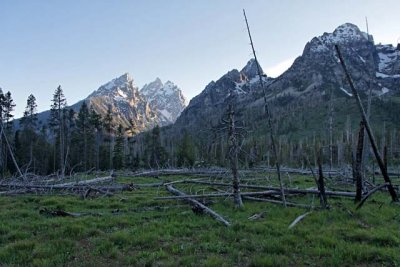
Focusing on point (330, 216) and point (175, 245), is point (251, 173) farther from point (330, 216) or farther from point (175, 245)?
point (175, 245)

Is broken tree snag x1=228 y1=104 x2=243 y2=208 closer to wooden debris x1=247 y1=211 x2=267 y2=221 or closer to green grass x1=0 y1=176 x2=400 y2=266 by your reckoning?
green grass x1=0 y1=176 x2=400 y2=266

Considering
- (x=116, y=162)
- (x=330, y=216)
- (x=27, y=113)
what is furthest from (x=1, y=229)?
(x=27, y=113)

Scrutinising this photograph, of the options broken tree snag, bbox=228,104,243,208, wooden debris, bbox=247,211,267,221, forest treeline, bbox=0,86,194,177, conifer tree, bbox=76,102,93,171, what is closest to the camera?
wooden debris, bbox=247,211,267,221

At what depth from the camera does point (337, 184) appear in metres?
24.7

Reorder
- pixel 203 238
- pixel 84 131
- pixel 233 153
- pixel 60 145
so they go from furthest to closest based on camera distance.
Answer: pixel 84 131, pixel 60 145, pixel 233 153, pixel 203 238

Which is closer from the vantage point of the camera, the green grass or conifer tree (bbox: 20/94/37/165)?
the green grass

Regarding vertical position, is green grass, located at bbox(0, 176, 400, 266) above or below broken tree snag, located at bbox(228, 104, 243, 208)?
below

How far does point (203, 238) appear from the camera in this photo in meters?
10.4

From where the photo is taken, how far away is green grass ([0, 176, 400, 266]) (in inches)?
336

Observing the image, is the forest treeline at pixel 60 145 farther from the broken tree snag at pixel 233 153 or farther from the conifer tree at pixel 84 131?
the broken tree snag at pixel 233 153

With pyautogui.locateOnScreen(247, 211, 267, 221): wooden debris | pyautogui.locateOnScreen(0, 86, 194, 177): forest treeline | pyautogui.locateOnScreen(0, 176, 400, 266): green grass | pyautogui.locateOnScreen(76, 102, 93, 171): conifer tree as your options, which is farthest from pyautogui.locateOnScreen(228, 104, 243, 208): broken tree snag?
pyautogui.locateOnScreen(76, 102, 93, 171): conifer tree

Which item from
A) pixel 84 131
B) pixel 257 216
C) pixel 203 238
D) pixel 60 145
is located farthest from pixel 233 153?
pixel 84 131

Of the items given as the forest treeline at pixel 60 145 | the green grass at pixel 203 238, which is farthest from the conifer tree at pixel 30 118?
the green grass at pixel 203 238

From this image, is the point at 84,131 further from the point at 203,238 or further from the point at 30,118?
the point at 203,238
